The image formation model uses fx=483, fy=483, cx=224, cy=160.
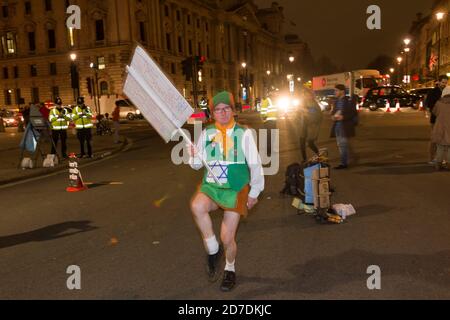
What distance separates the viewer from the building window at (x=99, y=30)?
63.0 metres

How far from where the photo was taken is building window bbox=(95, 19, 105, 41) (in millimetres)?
63000

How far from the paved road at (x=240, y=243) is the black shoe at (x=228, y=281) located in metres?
0.06

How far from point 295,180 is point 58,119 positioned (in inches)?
375

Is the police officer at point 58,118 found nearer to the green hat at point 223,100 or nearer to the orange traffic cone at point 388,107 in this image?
the green hat at point 223,100

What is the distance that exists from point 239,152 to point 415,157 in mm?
9277

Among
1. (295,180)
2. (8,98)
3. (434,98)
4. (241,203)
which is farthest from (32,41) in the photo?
(241,203)

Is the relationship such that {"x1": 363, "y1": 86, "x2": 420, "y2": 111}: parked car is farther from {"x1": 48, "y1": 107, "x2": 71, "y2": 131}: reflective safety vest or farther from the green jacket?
the green jacket

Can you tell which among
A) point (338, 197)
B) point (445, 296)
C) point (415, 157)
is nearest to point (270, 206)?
point (338, 197)

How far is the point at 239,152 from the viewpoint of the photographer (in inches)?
171

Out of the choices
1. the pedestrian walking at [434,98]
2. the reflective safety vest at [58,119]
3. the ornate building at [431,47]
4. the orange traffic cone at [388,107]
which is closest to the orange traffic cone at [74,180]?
the reflective safety vest at [58,119]

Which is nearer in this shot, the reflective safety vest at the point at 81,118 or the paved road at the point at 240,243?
the paved road at the point at 240,243

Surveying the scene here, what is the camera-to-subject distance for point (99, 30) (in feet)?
208

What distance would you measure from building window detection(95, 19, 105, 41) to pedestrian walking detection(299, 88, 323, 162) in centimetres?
5636

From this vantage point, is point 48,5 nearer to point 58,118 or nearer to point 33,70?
point 33,70
